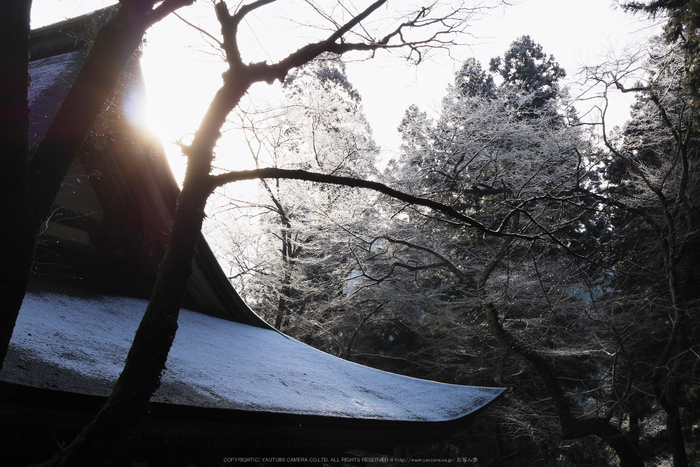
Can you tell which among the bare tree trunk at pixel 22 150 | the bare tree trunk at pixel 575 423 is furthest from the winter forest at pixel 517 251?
the bare tree trunk at pixel 22 150

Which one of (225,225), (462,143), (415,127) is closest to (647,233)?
(462,143)

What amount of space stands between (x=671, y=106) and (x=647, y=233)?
14.5 feet

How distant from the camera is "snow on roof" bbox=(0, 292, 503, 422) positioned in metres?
2.48

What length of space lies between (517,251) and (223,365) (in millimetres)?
10654

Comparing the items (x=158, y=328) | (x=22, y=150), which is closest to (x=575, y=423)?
Result: (x=158, y=328)

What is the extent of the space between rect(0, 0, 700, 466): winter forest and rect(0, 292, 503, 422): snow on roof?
1561mm

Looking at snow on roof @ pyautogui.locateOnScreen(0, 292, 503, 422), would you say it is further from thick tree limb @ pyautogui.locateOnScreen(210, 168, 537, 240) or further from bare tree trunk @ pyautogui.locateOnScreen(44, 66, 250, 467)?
thick tree limb @ pyautogui.locateOnScreen(210, 168, 537, 240)

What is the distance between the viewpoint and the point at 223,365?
11.7ft

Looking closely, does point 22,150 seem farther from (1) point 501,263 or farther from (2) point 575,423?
(1) point 501,263

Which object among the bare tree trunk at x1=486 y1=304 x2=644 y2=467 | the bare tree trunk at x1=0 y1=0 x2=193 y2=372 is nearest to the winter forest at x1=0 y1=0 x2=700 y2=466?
the bare tree trunk at x1=486 y1=304 x2=644 y2=467

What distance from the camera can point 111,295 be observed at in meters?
3.94

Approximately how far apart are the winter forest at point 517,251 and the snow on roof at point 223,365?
1.56 m

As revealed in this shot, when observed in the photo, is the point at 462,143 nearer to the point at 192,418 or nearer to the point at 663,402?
the point at 663,402

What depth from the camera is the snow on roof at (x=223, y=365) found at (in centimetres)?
248
